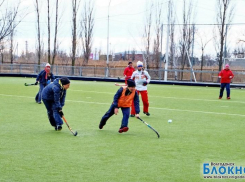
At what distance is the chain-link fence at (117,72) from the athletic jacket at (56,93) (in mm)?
26669

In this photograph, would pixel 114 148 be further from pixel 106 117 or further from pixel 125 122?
pixel 106 117

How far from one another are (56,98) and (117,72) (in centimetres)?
3237

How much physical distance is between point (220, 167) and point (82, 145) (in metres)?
3.08

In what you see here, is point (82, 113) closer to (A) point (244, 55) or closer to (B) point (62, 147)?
(B) point (62, 147)

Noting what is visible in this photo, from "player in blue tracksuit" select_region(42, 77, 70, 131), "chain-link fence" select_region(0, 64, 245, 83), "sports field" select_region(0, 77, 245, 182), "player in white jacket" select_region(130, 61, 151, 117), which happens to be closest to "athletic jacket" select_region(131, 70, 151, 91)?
"player in white jacket" select_region(130, 61, 151, 117)

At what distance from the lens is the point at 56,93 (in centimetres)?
1092

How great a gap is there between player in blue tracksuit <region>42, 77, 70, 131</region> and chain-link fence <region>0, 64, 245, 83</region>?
26576 millimetres

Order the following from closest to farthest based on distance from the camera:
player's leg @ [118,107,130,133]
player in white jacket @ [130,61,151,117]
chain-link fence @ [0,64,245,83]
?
player's leg @ [118,107,130,133] → player in white jacket @ [130,61,151,117] → chain-link fence @ [0,64,245,83]

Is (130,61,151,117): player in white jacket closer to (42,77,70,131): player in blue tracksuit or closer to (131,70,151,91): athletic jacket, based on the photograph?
(131,70,151,91): athletic jacket

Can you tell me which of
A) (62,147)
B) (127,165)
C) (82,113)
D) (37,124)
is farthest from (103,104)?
(127,165)

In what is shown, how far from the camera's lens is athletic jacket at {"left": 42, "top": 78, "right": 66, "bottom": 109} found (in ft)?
35.8

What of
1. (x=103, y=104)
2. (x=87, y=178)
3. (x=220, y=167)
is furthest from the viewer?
(x=103, y=104)

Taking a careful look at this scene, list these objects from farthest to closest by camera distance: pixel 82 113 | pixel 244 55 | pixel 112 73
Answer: pixel 112 73, pixel 244 55, pixel 82 113

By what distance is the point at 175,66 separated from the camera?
149 feet
